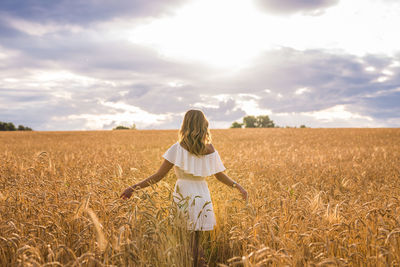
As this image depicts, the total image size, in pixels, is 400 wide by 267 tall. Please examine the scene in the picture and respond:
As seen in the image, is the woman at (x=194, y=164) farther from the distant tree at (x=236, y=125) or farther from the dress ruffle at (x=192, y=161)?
the distant tree at (x=236, y=125)

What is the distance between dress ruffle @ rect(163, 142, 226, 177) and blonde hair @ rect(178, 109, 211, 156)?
0.08 meters

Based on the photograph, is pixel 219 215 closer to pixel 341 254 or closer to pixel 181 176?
pixel 181 176

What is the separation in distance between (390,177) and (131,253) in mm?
7562

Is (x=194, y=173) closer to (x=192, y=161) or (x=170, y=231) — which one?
(x=192, y=161)

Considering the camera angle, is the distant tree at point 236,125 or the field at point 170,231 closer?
the field at point 170,231

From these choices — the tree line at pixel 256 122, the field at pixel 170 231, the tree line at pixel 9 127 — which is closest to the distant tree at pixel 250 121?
the tree line at pixel 256 122

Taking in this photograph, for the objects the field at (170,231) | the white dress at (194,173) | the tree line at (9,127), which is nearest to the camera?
the field at (170,231)

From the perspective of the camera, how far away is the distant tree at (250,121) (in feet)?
302

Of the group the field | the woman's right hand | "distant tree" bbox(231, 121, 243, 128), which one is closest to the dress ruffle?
the field

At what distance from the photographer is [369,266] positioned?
271 centimetres

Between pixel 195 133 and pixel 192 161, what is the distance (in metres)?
0.39

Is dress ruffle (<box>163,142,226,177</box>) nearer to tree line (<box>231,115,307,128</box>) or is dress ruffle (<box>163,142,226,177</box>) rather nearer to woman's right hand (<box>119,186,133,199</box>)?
woman's right hand (<box>119,186,133,199</box>)

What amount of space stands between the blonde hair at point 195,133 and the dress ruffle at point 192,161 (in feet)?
0.25

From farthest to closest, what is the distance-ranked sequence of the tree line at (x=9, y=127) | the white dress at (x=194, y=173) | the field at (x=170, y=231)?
the tree line at (x=9, y=127), the white dress at (x=194, y=173), the field at (x=170, y=231)
